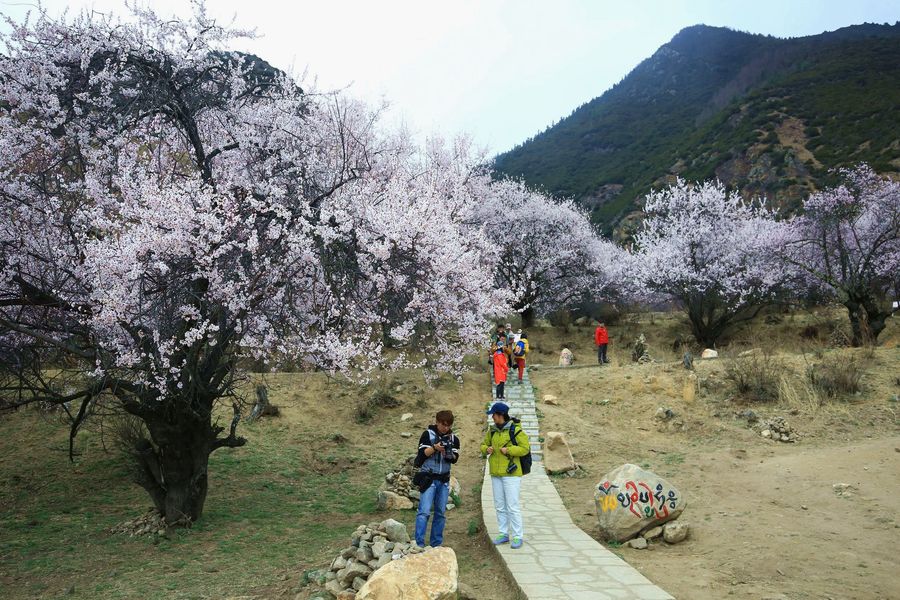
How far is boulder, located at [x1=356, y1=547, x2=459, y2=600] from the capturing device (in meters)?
4.70

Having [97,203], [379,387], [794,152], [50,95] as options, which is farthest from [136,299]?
[794,152]

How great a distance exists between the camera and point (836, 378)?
1334cm

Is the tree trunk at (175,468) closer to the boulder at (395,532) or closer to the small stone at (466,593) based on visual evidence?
the boulder at (395,532)

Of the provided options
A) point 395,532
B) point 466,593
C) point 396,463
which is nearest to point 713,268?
point 396,463

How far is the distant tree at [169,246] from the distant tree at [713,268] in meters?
17.7

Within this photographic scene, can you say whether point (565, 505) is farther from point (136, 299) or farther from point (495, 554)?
point (136, 299)

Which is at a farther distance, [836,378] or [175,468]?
[836,378]

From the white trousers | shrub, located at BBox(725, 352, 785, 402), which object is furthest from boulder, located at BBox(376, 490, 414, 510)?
shrub, located at BBox(725, 352, 785, 402)

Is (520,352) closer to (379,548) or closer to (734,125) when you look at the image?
(379,548)

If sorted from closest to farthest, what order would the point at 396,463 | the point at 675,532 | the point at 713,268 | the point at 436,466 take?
the point at 436,466 → the point at 675,532 → the point at 396,463 → the point at 713,268

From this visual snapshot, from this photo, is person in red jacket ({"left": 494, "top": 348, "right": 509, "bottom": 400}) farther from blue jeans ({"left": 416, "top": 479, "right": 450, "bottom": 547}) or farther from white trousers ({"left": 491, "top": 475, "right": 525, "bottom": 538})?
blue jeans ({"left": 416, "top": 479, "right": 450, "bottom": 547})

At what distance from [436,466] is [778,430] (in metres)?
9.27

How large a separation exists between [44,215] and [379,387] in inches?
373

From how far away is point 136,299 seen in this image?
7344 millimetres
